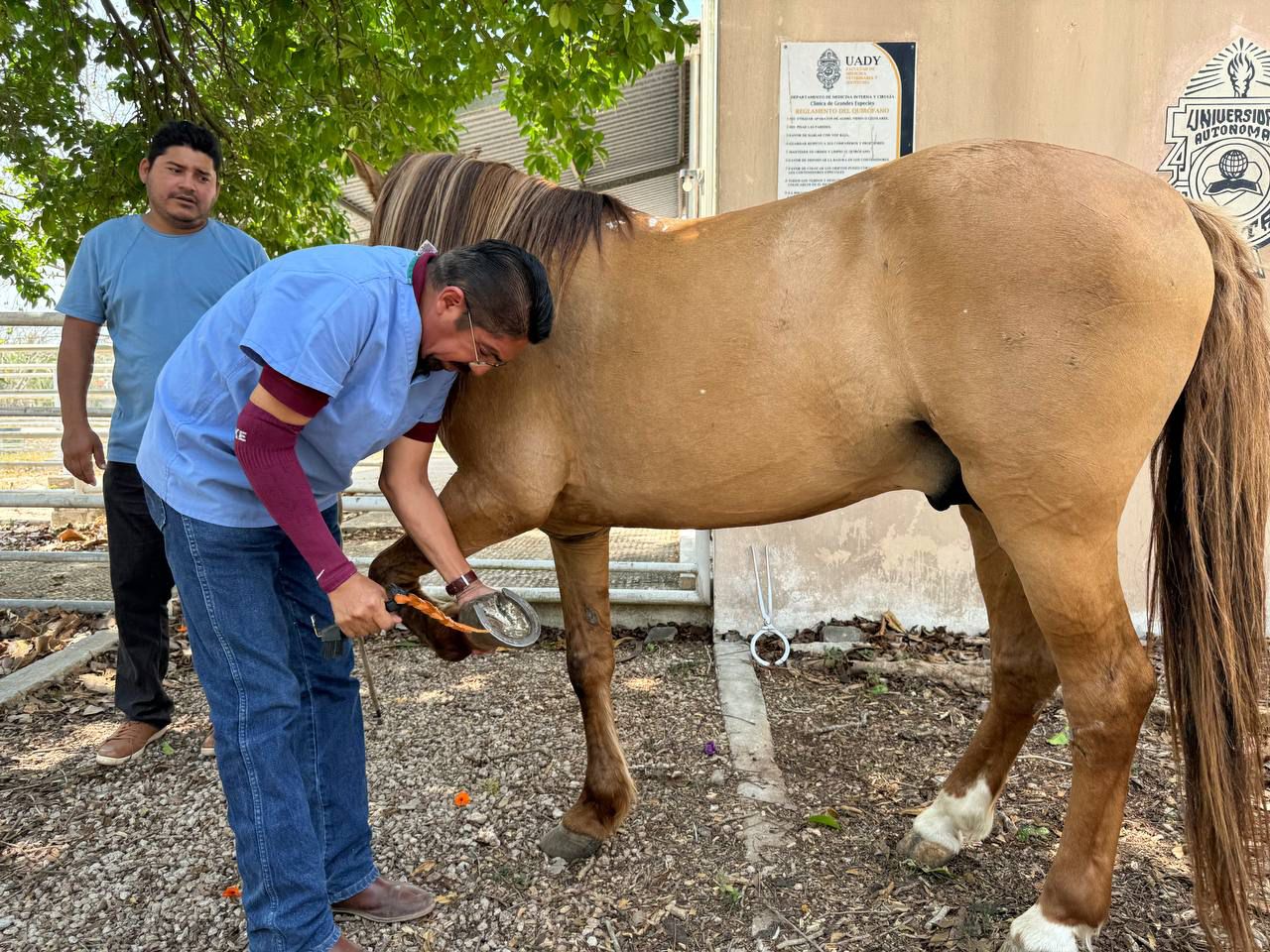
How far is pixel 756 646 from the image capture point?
4328 mm

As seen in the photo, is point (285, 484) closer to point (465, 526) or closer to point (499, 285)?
point (499, 285)

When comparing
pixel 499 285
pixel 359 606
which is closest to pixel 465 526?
pixel 359 606

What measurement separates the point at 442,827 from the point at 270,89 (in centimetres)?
394

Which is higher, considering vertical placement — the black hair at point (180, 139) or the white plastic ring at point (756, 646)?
the black hair at point (180, 139)

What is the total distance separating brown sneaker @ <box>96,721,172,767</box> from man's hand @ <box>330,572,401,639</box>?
213cm

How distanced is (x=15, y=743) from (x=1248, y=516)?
168 inches

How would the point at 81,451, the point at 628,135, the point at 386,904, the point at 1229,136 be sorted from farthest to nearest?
the point at 628,135 → the point at 1229,136 → the point at 81,451 → the point at 386,904

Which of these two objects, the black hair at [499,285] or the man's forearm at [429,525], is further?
the man's forearm at [429,525]

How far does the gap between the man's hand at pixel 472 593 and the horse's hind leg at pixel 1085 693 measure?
1219 mm

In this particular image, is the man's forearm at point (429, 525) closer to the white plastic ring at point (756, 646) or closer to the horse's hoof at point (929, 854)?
the horse's hoof at point (929, 854)

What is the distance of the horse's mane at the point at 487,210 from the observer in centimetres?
228

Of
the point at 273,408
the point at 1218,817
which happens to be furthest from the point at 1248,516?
the point at 273,408

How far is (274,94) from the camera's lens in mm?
4586

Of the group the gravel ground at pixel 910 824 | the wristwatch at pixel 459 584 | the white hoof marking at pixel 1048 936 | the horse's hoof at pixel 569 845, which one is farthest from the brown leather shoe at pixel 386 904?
the white hoof marking at pixel 1048 936
